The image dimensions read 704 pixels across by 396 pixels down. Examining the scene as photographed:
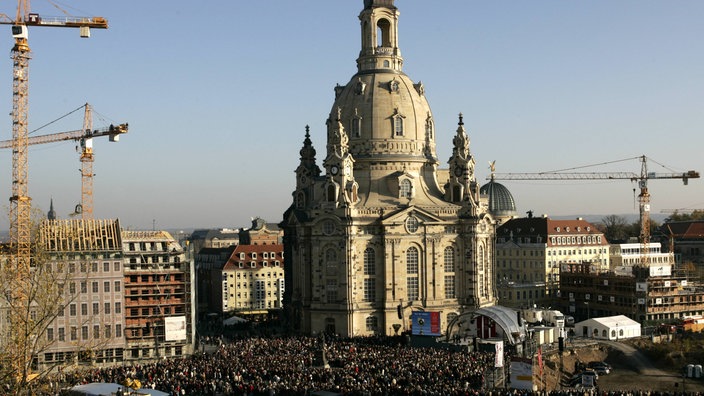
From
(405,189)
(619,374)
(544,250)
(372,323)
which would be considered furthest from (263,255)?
(619,374)

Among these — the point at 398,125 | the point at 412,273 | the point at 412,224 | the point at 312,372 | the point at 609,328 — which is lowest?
the point at 312,372

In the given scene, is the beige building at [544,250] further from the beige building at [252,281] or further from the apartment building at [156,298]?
the apartment building at [156,298]

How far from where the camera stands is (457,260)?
358 ft

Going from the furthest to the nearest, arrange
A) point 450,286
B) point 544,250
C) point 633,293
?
point 544,250, point 633,293, point 450,286

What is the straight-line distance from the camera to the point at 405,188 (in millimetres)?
108688

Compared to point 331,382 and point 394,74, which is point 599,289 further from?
point 331,382

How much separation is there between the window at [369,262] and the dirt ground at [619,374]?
958 inches

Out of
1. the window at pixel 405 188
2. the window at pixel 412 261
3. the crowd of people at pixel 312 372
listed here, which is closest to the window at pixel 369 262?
the window at pixel 412 261

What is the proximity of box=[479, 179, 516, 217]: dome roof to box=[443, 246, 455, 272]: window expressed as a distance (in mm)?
66588

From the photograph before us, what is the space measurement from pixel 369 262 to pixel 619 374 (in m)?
31.2

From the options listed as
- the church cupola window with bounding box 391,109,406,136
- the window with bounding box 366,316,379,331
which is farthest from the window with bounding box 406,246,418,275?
the church cupola window with bounding box 391,109,406,136

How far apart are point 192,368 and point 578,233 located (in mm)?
89906

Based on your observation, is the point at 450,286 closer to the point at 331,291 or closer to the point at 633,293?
the point at 331,291

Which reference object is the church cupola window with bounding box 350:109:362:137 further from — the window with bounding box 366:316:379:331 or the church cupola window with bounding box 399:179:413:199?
the window with bounding box 366:316:379:331
